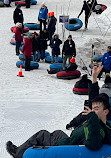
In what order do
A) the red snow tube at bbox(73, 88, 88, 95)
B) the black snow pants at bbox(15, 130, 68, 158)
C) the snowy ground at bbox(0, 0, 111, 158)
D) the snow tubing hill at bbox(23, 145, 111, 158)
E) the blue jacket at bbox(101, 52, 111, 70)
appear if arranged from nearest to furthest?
the snow tubing hill at bbox(23, 145, 111, 158) → the black snow pants at bbox(15, 130, 68, 158) → the snowy ground at bbox(0, 0, 111, 158) → the red snow tube at bbox(73, 88, 88, 95) → the blue jacket at bbox(101, 52, 111, 70)

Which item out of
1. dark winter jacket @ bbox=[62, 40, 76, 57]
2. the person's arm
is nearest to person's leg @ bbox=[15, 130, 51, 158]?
the person's arm

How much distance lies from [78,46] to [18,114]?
9.39 meters

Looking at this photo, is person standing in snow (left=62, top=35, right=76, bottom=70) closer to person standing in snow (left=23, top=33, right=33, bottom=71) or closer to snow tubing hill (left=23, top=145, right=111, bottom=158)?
person standing in snow (left=23, top=33, right=33, bottom=71)

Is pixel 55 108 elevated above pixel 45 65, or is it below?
above

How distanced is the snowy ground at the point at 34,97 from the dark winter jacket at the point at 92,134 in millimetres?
1482

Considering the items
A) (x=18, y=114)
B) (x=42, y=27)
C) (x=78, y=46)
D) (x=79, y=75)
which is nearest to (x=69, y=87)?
(x=79, y=75)

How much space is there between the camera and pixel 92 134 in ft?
14.6

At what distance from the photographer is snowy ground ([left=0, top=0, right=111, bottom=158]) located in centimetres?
747

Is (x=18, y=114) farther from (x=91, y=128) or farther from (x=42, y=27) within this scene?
(x=42, y=27)

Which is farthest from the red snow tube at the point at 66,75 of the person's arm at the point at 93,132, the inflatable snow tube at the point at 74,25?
the person's arm at the point at 93,132

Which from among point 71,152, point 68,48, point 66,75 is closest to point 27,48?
point 68,48

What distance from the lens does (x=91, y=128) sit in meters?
4.44

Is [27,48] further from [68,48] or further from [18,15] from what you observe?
[18,15]

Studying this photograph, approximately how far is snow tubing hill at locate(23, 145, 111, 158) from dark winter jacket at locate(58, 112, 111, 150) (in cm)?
7
